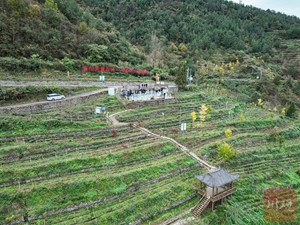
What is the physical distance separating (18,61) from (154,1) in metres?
86.5

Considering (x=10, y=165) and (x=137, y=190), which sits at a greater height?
(x=10, y=165)

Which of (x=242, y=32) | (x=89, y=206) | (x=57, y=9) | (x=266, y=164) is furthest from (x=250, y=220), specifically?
(x=242, y=32)

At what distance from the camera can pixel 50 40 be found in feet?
169

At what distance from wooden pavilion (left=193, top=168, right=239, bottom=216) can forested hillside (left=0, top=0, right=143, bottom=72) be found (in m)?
31.2

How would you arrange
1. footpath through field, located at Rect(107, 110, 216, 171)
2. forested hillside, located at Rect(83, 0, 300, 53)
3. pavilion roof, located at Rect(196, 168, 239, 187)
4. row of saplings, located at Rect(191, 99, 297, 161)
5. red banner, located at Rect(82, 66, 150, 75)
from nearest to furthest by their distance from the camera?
pavilion roof, located at Rect(196, 168, 239, 187) < footpath through field, located at Rect(107, 110, 216, 171) < row of saplings, located at Rect(191, 99, 297, 161) < red banner, located at Rect(82, 66, 150, 75) < forested hillside, located at Rect(83, 0, 300, 53)

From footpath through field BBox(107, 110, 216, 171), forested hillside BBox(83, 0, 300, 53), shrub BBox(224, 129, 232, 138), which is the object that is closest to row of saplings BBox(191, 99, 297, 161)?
shrub BBox(224, 129, 232, 138)

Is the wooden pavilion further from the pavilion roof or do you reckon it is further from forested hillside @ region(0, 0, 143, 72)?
forested hillside @ region(0, 0, 143, 72)

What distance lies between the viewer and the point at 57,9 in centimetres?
5881

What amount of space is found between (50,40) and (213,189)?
39.6m

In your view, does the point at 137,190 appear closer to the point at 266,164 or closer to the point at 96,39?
the point at 266,164

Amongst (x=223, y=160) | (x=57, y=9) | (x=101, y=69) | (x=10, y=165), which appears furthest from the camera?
(x=57, y=9)

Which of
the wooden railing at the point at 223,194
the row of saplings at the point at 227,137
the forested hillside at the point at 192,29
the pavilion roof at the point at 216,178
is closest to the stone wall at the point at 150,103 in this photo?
the row of saplings at the point at 227,137

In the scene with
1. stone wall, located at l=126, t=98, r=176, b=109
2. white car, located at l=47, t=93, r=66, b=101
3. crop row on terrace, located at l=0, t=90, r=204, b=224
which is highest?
white car, located at l=47, t=93, r=66, b=101

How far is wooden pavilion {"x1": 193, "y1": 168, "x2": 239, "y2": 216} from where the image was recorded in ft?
81.5
